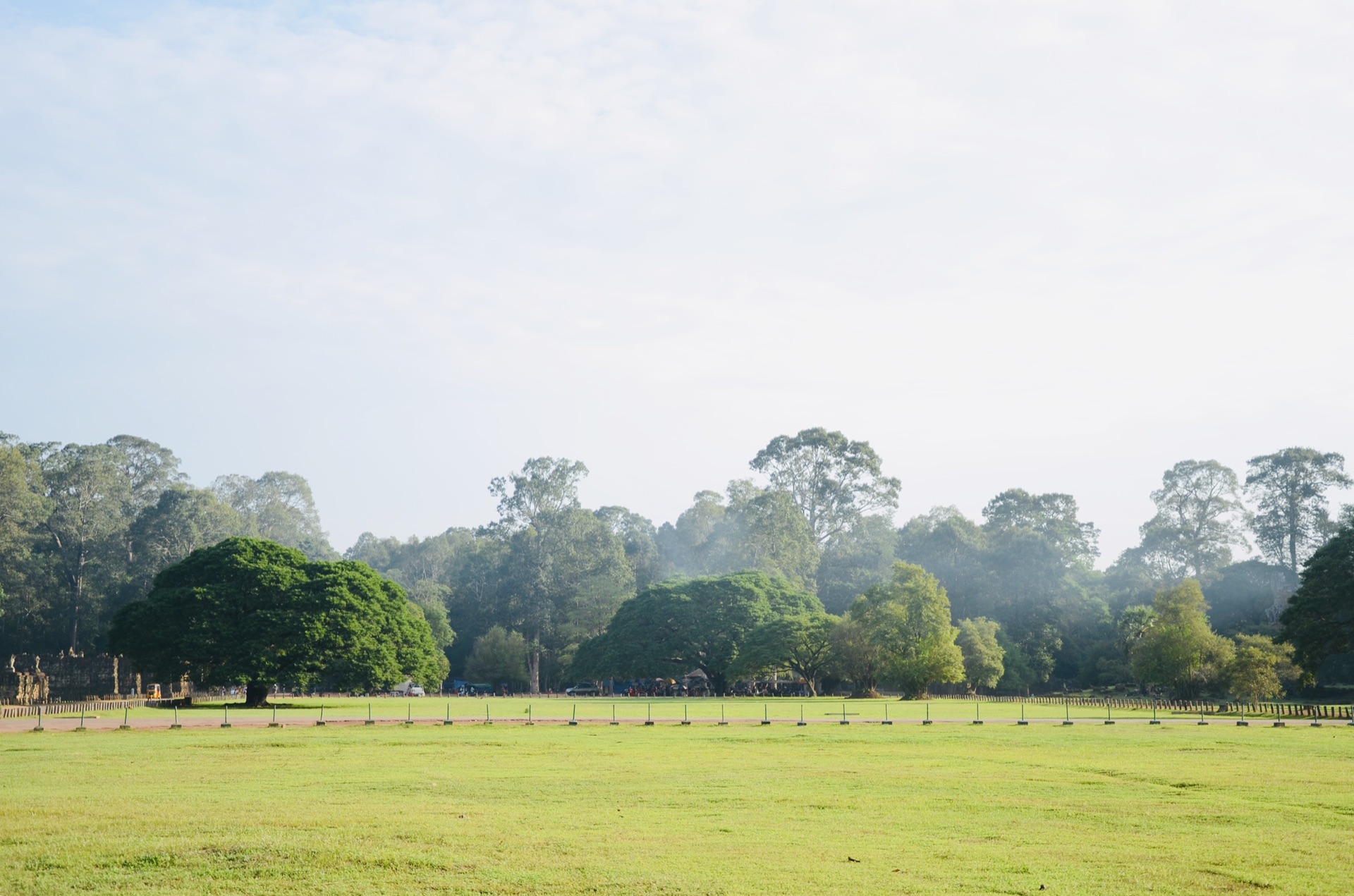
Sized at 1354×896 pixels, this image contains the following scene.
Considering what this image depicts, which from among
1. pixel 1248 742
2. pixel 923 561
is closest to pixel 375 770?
pixel 1248 742

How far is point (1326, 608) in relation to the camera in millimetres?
45719

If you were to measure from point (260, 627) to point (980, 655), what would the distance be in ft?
148

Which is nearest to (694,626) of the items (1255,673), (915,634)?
(915,634)

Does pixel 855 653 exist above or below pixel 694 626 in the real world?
below

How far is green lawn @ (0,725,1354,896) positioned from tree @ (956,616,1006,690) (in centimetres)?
4548

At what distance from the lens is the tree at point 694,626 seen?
80812 mm

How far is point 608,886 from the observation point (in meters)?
10.9

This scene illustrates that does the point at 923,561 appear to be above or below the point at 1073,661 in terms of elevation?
above

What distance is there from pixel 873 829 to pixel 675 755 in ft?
42.2

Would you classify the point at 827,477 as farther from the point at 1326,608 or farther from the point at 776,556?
the point at 1326,608

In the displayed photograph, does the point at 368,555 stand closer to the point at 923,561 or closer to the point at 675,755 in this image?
the point at 923,561

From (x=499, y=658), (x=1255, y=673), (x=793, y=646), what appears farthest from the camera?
(x=499, y=658)

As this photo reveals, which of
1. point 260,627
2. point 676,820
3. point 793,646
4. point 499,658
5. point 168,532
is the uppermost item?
point 168,532

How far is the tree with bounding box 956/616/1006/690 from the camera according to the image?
7375 cm
